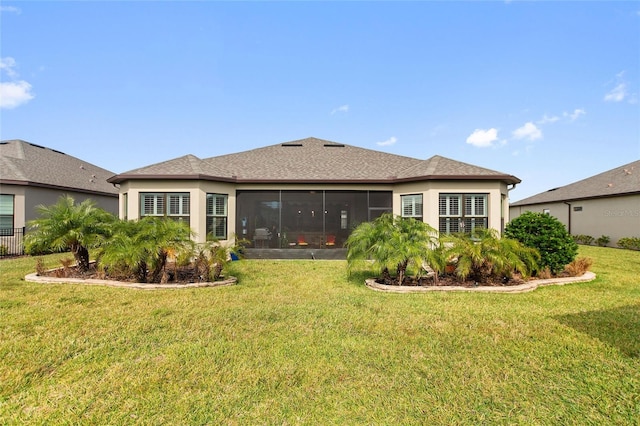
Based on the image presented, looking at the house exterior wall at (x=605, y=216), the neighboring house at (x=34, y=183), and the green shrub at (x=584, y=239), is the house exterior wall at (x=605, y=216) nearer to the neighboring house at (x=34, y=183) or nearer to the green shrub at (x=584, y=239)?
the green shrub at (x=584, y=239)

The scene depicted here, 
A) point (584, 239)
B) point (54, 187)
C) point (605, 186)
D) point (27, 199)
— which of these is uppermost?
point (605, 186)

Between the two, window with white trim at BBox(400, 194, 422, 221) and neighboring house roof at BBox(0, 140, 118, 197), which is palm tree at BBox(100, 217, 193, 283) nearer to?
window with white trim at BBox(400, 194, 422, 221)

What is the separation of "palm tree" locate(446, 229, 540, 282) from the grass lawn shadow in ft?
5.35

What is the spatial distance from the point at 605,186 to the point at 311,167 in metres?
20.0

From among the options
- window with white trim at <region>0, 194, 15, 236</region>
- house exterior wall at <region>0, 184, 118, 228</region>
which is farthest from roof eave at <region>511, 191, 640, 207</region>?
window with white trim at <region>0, 194, 15, 236</region>

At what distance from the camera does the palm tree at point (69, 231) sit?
287 inches

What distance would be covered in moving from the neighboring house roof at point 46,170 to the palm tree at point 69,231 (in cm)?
765

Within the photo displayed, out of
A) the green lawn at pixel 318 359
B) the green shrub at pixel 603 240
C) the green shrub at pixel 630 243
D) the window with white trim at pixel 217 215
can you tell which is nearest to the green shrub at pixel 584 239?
the green shrub at pixel 603 240

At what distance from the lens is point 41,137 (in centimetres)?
1869

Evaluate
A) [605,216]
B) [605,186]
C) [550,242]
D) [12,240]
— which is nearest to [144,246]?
[550,242]

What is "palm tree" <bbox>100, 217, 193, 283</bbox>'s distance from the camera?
6.42 m

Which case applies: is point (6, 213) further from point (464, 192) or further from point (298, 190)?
point (464, 192)

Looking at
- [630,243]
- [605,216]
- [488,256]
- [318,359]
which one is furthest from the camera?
[605,216]

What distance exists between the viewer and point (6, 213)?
40.1 ft
